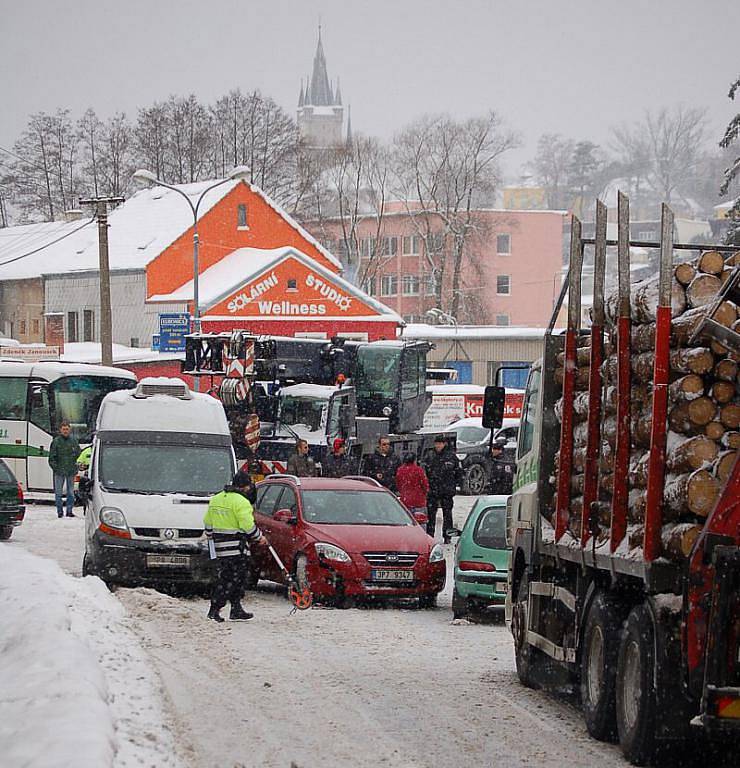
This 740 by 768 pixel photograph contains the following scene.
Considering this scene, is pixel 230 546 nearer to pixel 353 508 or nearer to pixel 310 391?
pixel 353 508

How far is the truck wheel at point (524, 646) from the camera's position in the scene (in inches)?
440

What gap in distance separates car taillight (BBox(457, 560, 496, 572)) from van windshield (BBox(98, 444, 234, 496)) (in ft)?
12.8

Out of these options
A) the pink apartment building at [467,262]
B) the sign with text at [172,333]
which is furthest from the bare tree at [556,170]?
the sign with text at [172,333]

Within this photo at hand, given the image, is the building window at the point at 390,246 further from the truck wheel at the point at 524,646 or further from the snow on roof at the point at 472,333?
the truck wheel at the point at 524,646

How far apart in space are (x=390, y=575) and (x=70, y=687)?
860 cm

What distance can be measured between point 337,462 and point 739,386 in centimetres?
2005

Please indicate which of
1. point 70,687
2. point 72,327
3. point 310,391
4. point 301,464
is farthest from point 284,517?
point 72,327

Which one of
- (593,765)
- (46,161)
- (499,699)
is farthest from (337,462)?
(46,161)

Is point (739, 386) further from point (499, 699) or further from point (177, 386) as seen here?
point (177, 386)

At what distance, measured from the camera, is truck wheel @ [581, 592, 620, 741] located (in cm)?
873

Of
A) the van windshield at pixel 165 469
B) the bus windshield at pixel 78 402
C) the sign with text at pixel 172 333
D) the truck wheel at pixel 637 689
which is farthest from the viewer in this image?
the sign with text at pixel 172 333

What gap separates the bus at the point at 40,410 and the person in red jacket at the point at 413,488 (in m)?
13.1

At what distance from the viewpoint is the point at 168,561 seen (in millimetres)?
16750

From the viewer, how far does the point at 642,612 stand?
811 cm
